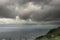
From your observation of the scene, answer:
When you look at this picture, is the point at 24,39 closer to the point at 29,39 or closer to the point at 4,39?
the point at 29,39

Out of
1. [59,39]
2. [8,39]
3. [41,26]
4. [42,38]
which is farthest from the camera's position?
[41,26]

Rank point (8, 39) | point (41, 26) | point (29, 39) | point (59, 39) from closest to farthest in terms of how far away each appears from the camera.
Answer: point (59, 39)
point (29, 39)
point (8, 39)
point (41, 26)

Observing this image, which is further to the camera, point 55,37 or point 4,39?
point 4,39

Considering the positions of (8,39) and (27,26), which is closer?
(8,39)

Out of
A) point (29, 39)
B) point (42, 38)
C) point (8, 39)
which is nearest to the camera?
point (42, 38)

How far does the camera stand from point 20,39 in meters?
12.6

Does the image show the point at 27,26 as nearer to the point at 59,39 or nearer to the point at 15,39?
the point at 15,39

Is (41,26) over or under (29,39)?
over

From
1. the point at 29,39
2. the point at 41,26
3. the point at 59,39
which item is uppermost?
the point at 41,26

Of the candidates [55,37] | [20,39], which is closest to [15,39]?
[20,39]

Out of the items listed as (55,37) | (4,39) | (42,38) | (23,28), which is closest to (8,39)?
(4,39)

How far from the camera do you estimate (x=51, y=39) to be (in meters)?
9.80

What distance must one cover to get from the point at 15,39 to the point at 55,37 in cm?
403

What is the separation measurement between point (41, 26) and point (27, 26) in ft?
5.57
